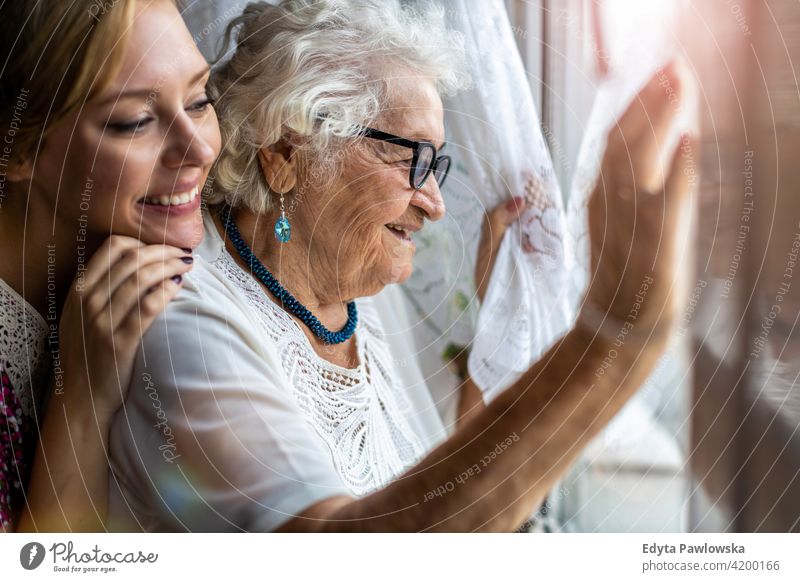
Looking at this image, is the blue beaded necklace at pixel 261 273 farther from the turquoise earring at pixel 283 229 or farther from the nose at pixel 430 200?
the nose at pixel 430 200

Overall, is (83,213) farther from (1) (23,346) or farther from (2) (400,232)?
(2) (400,232)

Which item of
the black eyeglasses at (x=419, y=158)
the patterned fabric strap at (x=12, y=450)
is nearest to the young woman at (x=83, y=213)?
the patterned fabric strap at (x=12, y=450)

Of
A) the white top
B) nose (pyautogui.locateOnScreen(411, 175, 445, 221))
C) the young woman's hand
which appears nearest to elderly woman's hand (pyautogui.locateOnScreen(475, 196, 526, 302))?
nose (pyautogui.locateOnScreen(411, 175, 445, 221))

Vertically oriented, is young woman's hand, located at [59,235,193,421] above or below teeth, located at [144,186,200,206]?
below

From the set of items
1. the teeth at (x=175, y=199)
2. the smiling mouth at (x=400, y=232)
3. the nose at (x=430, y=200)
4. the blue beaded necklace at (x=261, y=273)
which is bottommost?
the blue beaded necklace at (x=261, y=273)

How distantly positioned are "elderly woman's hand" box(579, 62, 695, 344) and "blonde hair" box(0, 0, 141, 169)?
1.32 ft

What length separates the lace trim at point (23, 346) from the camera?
623 millimetres

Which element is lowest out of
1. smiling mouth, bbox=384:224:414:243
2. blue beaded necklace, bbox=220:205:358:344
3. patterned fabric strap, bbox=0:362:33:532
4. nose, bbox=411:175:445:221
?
patterned fabric strap, bbox=0:362:33:532

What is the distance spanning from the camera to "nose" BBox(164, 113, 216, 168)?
616 mm

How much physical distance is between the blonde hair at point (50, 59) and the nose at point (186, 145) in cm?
6

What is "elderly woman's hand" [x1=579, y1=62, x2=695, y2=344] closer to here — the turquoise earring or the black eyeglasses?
the black eyeglasses
